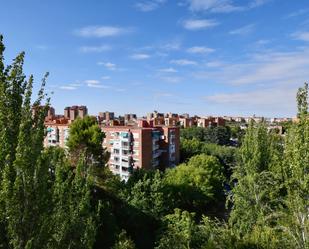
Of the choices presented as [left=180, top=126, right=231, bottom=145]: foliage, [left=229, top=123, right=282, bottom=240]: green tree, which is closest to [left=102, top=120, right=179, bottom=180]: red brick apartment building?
[left=180, top=126, right=231, bottom=145]: foliage

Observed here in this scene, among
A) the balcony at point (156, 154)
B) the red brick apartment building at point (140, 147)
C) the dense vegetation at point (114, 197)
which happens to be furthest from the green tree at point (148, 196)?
the balcony at point (156, 154)

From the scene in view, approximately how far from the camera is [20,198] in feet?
19.7

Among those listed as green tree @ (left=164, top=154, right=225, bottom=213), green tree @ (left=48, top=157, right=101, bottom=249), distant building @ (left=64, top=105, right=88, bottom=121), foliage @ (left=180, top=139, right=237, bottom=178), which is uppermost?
distant building @ (left=64, top=105, right=88, bottom=121)

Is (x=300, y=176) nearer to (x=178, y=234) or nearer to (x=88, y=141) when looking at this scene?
(x=178, y=234)

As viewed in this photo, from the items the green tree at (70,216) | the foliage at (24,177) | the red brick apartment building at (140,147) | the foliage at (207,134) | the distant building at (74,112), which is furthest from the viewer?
the distant building at (74,112)

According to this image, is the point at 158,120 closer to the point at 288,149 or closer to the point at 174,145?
the point at 174,145

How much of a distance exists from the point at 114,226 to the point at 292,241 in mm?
13968

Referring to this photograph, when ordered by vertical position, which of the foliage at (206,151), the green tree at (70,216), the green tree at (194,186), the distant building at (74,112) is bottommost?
the green tree at (194,186)

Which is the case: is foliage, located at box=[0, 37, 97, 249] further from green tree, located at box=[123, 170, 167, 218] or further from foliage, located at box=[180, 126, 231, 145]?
foliage, located at box=[180, 126, 231, 145]

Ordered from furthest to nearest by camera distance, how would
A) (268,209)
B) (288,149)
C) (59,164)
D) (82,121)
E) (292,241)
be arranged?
(82,121) < (268,209) < (288,149) < (292,241) < (59,164)

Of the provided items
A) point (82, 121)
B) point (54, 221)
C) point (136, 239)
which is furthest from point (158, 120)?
point (54, 221)

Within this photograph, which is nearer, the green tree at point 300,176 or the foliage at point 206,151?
the green tree at point 300,176

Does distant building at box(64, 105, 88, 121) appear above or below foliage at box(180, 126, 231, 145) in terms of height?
above

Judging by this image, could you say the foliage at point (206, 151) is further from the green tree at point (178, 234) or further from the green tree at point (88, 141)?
the green tree at point (178, 234)
